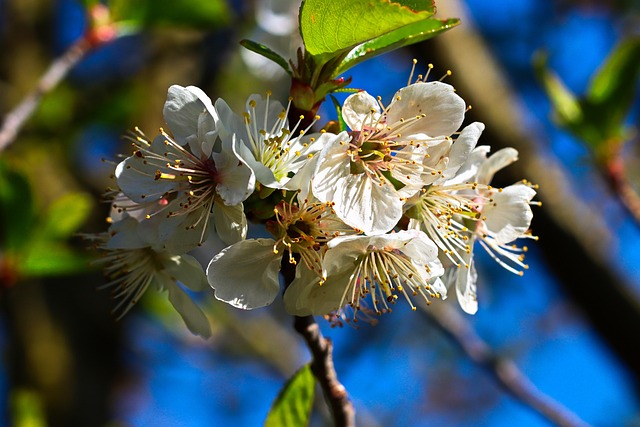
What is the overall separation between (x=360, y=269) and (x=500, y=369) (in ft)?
2.70

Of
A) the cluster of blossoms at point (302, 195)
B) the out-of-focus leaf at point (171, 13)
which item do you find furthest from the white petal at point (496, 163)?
the out-of-focus leaf at point (171, 13)

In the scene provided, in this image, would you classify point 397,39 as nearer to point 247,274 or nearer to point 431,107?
point 431,107

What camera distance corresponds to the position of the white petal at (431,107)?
0.98m

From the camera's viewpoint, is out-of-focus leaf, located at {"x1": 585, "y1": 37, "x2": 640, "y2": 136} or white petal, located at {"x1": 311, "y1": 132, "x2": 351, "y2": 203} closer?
white petal, located at {"x1": 311, "y1": 132, "x2": 351, "y2": 203}

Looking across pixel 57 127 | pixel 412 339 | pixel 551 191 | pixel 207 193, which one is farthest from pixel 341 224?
pixel 412 339

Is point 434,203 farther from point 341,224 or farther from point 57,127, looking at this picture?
point 57,127

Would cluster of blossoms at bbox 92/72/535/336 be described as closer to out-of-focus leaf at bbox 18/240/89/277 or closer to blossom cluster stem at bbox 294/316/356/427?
blossom cluster stem at bbox 294/316/356/427

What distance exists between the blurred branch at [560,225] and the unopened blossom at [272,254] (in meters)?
1.50

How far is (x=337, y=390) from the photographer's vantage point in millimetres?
1031

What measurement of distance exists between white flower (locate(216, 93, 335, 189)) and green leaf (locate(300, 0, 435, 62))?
0.37 feet

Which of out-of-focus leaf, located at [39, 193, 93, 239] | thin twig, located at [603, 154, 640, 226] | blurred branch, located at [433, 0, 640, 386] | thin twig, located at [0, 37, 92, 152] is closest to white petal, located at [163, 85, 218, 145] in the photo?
thin twig, located at [0, 37, 92, 152]

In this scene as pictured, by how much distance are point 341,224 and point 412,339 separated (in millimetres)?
3211

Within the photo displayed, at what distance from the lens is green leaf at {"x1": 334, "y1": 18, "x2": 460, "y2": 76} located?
0.92 metres

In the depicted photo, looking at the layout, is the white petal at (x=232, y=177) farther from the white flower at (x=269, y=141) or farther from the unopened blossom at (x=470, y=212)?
the unopened blossom at (x=470, y=212)
